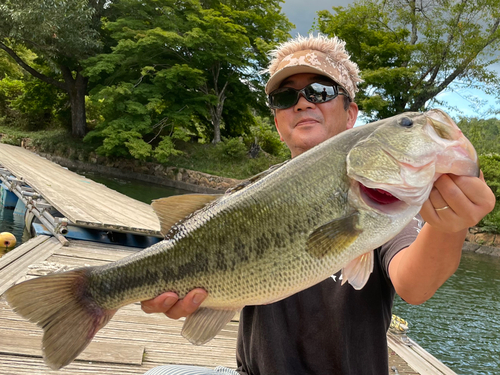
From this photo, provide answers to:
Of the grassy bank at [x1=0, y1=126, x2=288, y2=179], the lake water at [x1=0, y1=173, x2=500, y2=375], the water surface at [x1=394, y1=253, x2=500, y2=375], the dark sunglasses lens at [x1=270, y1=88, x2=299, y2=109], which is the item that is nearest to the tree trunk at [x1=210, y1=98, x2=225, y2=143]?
the grassy bank at [x1=0, y1=126, x2=288, y2=179]

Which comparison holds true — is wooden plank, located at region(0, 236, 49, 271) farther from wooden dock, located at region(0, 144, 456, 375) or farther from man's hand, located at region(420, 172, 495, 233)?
man's hand, located at region(420, 172, 495, 233)

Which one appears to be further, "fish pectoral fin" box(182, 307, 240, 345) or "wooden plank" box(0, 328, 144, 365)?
"wooden plank" box(0, 328, 144, 365)

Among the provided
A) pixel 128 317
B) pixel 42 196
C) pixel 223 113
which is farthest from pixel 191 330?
pixel 223 113

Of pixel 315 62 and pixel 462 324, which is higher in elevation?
pixel 315 62

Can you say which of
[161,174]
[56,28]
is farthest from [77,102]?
[161,174]

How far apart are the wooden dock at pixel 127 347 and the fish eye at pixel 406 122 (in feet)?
10.3

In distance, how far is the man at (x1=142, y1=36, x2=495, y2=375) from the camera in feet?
5.17

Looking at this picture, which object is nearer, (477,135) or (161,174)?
(477,135)

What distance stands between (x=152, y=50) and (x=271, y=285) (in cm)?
2686

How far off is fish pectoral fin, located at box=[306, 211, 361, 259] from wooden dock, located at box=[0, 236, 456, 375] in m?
2.70

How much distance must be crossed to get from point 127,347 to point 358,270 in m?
3.00

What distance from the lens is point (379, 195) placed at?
1.72m

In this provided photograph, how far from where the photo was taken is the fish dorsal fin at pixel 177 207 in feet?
6.88

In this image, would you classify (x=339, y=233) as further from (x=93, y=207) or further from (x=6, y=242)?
(x=6, y=242)
